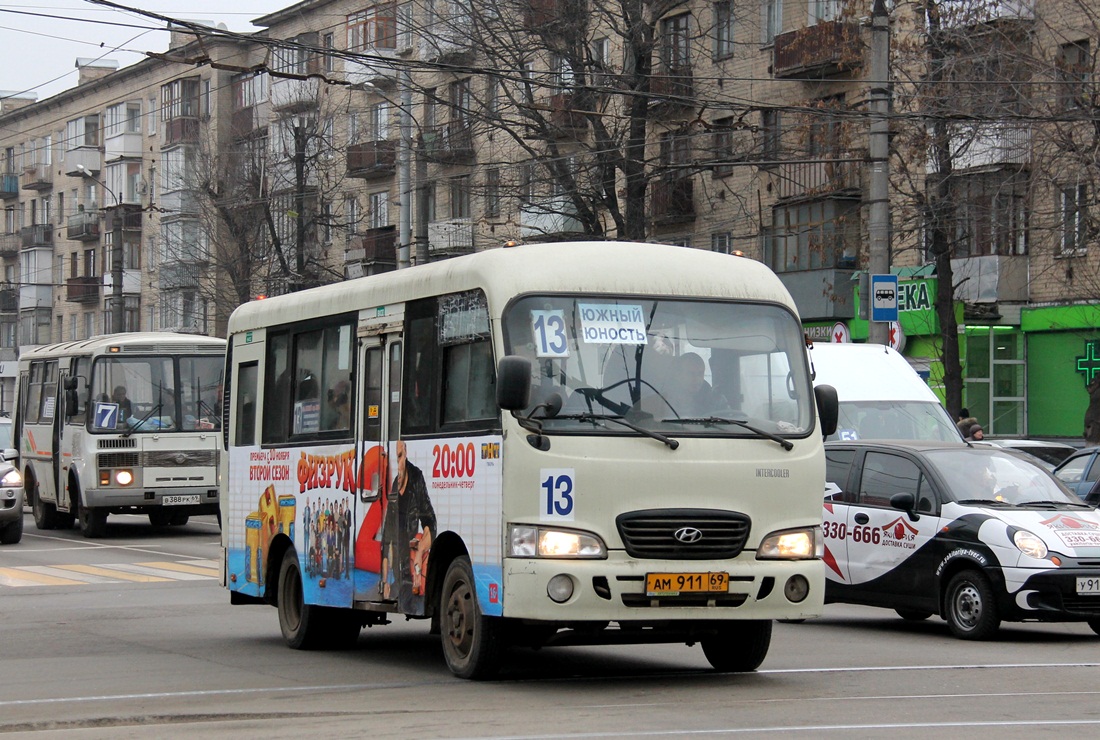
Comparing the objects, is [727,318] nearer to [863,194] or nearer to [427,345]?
[427,345]

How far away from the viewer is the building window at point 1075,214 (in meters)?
28.5

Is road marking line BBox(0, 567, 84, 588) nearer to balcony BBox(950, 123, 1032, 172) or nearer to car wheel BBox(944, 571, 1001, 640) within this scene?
car wheel BBox(944, 571, 1001, 640)

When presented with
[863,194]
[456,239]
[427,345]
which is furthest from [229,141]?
[427,345]

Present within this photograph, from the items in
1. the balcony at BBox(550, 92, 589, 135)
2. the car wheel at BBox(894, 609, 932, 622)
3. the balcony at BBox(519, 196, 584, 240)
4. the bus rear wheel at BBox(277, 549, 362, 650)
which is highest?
the balcony at BBox(550, 92, 589, 135)

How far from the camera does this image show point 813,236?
41.2 metres

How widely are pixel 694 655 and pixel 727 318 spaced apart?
9.95 feet

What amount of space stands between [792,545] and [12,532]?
1891cm

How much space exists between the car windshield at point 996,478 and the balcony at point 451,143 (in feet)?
73.2

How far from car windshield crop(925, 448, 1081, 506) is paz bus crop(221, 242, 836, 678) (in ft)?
12.5

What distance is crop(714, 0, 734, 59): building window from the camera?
3938cm

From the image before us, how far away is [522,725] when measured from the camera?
877 centimetres

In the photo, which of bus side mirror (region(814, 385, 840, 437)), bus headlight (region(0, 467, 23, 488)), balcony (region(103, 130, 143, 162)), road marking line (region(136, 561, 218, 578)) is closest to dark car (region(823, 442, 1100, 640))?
bus side mirror (region(814, 385, 840, 437))

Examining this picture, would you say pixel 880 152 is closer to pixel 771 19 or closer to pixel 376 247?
pixel 771 19

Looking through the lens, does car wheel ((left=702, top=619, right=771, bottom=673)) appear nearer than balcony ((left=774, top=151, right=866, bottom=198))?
Yes
